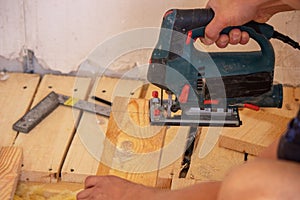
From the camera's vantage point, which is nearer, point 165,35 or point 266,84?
point 165,35

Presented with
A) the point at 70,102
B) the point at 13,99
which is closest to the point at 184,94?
the point at 70,102

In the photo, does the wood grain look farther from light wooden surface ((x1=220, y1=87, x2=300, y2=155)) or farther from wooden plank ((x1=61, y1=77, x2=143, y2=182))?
wooden plank ((x1=61, y1=77, x2=143, y2=182))

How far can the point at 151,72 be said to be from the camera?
155 centimetres

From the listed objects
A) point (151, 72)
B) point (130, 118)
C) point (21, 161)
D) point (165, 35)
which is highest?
point (165, 35)

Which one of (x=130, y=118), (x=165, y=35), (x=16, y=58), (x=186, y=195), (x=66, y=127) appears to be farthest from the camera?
(x=16, y=58)

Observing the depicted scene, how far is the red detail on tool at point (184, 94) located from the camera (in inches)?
62.2

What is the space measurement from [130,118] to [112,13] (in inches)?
20.2

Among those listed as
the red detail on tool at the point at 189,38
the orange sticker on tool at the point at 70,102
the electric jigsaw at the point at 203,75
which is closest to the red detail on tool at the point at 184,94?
the electric jigsaw at the point at 203,75

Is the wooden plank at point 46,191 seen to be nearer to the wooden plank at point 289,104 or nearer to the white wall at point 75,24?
the white wall at point 75,24

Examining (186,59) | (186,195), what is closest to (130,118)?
(186,59)

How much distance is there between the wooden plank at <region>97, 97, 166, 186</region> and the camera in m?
1.71

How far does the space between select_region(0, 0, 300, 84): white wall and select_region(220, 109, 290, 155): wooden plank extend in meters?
0.35

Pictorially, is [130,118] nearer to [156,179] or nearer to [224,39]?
[156,179]

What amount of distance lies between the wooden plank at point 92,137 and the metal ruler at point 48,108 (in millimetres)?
32
